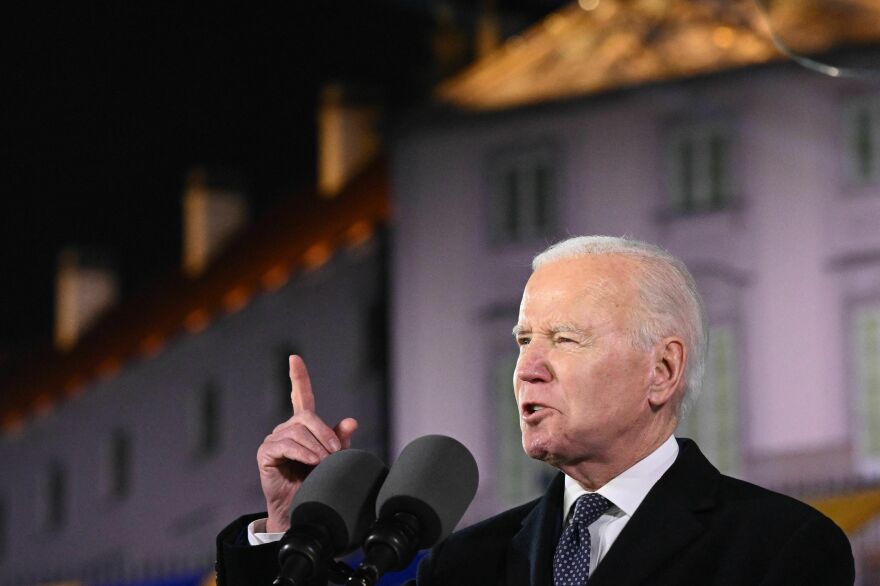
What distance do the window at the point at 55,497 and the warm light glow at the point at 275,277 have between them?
5.53 m

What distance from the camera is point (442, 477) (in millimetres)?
2453

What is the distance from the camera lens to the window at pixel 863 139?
16281 millimetres

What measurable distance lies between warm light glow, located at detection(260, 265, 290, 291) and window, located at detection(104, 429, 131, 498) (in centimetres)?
380

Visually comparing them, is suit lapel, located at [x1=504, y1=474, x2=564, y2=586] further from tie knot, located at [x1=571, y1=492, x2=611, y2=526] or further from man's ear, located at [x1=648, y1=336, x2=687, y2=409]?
man's ear, located at [x1=648, y1=336, x2=687, y2=409]

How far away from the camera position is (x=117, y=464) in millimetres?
24484

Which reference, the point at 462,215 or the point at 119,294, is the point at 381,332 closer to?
the point at 462,215

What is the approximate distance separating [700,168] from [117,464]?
11.0 m

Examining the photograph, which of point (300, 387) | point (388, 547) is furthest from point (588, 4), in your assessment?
point (388, 547)

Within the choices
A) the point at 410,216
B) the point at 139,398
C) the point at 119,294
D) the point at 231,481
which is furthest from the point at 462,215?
the point at 119,294

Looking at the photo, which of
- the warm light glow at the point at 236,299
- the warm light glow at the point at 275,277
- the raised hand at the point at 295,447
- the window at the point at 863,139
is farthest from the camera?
the warm light glow at the point at 236,299

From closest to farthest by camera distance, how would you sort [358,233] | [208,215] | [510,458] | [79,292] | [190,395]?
1. [510,458]
2. [358,233]
3. [190,395]
4. [208,215]
5. [79,292]

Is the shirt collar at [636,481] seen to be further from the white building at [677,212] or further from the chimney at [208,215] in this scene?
the chimney at [208,215]

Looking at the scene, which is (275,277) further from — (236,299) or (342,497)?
(342,497)

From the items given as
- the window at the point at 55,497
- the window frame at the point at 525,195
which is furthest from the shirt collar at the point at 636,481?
the window at the point at 55,497
